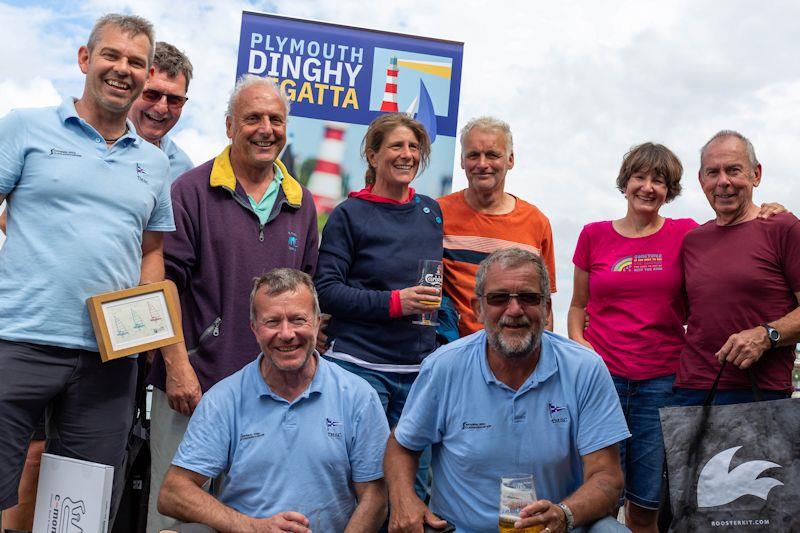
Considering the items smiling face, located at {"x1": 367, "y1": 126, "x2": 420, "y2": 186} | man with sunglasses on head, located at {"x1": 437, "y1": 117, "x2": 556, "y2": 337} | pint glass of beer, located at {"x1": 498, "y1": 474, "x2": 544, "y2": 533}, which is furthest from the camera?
man with sunglasses on head, located at {"x1": 437, "y1": 117, "x2": 556, "y2": 337}

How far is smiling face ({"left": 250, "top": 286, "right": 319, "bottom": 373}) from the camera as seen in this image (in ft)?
11.5

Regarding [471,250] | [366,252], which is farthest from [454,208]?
[366,252]

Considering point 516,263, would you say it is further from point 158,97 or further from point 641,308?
point 158,97

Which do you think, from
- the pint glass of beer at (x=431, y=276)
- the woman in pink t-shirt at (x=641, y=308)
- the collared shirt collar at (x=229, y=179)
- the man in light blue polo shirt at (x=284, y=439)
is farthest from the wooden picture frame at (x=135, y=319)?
the woman in pink t-shirt at (x=641, y=308)

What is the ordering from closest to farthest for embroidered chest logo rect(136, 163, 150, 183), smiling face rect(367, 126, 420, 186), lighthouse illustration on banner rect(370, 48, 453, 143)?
embroidered chest logo rect(136, 163, 150, 183), smiling face rect(367, 126, 420, 186), lighthouse illustration on banner rect(370, 48, 453, 143)

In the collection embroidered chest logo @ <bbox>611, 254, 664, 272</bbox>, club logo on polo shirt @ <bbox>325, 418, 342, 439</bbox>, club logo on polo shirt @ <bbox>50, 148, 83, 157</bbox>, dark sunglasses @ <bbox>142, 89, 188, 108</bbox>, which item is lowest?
club logo on polo shirt @ <bbox>325, 418, 342, 439</bbox>

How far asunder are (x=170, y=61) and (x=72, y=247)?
6.79ft

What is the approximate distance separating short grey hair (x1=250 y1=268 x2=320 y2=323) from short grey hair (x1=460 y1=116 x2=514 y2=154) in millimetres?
1602

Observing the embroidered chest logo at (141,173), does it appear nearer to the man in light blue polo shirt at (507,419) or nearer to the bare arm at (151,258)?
the bare arm at (151,258)

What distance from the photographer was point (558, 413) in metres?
3.37

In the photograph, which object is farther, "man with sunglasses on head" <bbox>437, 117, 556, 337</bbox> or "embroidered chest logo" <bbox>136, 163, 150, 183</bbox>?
"man with sunglasses on head" <bbox>437, 117, 556, 337</bbox>

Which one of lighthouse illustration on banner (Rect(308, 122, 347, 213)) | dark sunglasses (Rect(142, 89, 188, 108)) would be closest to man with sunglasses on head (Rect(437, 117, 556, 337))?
dark sunglasses (Rect(142, 89, 188, 108))

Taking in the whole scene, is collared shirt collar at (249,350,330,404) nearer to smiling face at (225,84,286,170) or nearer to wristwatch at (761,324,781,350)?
smiling face at (225,84,286,170)

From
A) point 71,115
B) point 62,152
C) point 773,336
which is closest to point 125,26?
point 71,115
